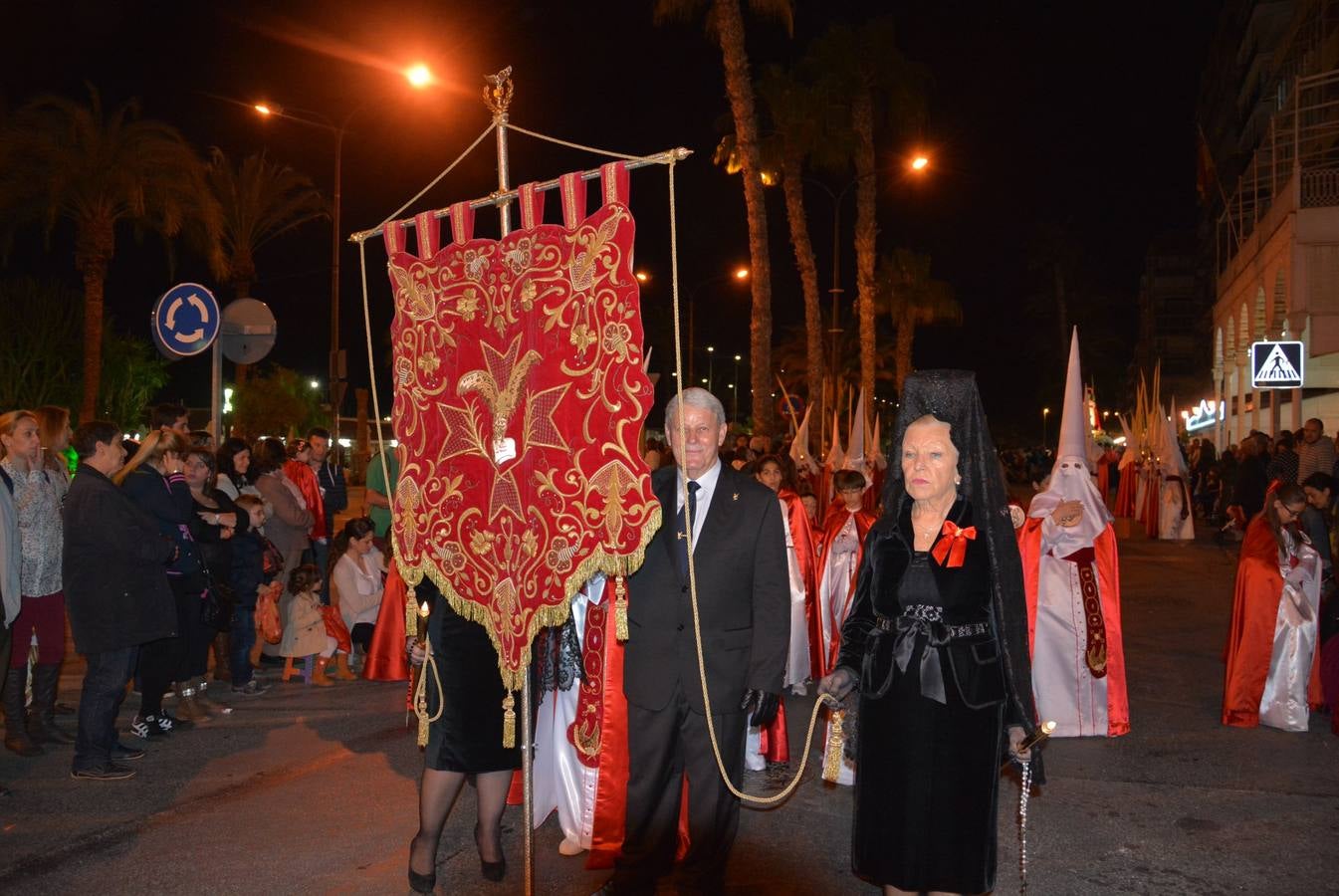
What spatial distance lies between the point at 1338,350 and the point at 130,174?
79.4ft

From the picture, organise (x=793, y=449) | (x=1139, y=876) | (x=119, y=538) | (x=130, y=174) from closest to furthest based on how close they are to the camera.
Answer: (x=1139, y=876), (x=119, y=538), (x=793, y=449), (x=130, y=174)

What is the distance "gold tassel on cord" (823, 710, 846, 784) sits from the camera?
13.6ft

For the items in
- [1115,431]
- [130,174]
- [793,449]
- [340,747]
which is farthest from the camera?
[1115,431]

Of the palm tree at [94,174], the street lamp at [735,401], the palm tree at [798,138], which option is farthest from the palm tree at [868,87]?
the street lamp at [735,401]

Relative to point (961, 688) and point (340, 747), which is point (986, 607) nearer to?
point (961, 688)

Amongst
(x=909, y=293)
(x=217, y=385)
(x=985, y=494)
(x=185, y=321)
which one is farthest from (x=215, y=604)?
(x=909, y=293)

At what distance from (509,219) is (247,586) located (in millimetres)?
5284

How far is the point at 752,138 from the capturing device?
17.5 metres

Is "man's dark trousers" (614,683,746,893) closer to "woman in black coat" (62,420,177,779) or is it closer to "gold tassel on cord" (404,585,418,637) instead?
"gold tassel on cord" (404,585,418,637)

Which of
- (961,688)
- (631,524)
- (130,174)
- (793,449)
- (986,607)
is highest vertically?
(130,174)

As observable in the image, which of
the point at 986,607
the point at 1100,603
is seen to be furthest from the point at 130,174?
the point at 986,607

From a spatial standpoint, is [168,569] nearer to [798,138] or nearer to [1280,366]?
[1280,366]

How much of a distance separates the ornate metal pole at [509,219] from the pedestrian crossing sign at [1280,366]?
15.8m

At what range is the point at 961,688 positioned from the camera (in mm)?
3773
